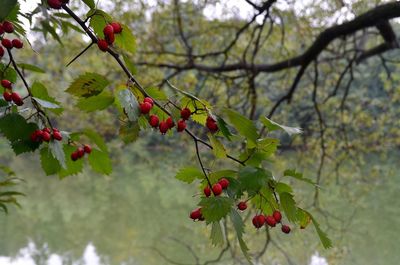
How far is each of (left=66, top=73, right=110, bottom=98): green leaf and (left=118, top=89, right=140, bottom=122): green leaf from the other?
99mm

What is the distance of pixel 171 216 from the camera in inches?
364

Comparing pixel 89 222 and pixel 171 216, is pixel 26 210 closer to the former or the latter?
pixel 89 222

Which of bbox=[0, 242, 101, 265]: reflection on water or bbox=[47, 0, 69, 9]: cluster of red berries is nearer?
bbox=[47, 0, 69, 9]: cluster of red berries

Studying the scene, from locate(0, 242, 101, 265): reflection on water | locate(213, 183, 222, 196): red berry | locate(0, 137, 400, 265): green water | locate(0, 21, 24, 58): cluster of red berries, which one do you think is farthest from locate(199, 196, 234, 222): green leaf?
locate(0, 242, 101, 265): reflection on water

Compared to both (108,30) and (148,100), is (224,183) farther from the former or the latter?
(108,30)

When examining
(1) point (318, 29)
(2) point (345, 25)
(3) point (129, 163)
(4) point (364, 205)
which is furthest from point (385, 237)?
(3) point (129, 163)

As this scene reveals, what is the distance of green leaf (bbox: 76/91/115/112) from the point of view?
77 cm

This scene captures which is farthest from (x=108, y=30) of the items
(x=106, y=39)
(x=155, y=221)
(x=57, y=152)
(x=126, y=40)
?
(x=155, y=221)

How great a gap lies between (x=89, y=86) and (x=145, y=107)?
13 centimetres

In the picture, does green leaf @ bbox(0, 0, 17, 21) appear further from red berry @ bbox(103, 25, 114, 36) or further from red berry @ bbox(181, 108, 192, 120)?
red berry @ bbox(181, 108, 192, 120)

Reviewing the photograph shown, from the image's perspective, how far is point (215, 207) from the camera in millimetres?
694

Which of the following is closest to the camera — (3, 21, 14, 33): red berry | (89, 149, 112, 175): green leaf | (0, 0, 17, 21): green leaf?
(0, 0, 17, 21): green leaf

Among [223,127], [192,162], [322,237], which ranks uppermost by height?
[192,162]

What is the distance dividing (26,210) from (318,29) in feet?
23.7
